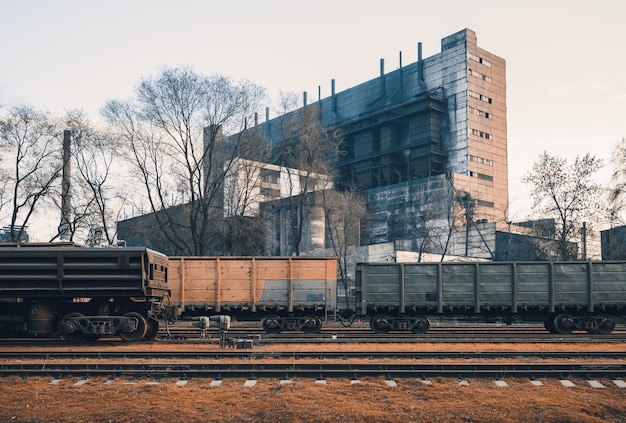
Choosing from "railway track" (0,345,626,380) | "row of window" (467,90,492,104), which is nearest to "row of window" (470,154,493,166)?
"row of window" (467,90,492,104)

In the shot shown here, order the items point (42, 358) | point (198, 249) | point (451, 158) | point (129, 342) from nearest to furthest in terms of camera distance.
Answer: point (42, 358) → point (129, 342) → point (198, 249) → point (451, 158)

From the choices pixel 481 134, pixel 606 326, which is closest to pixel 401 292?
pixel 606 326

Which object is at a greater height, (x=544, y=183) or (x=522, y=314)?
(x=544, y=183)

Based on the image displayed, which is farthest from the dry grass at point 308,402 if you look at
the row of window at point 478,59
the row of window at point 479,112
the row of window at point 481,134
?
the row of window at point 478,59

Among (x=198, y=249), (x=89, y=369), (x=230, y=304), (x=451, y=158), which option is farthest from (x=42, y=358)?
(x=451, y=158)

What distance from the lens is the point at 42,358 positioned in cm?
1562

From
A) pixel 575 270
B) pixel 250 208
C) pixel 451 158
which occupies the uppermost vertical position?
pixel 451 158

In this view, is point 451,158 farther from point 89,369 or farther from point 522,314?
point 89,369

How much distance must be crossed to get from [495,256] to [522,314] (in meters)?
42.5

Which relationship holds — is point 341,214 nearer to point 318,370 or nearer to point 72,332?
point 72,332

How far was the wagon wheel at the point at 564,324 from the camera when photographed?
2306 centimetres

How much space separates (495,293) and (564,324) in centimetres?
292

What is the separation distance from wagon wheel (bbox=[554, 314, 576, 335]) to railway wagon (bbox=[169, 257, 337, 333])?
877 cm

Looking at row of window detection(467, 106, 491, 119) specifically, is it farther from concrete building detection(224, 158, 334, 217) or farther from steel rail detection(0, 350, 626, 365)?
steel rail detection(0, 350, 626, 365)
